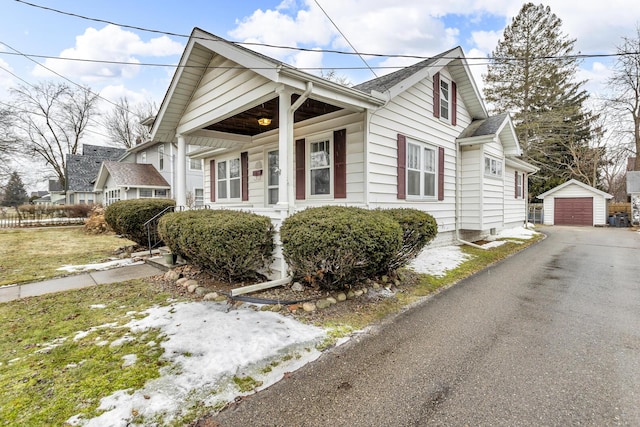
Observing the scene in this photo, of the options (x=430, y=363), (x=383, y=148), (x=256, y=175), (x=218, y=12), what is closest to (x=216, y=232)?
(x=430, y=363)

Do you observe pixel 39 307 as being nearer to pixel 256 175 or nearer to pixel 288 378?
pixel 288 378

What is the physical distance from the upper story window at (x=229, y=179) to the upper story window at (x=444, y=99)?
6.77 meters

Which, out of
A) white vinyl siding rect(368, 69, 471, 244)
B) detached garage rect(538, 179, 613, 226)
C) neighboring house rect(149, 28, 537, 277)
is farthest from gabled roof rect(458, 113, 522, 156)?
detached garage rect(538, 179, 613, 226)

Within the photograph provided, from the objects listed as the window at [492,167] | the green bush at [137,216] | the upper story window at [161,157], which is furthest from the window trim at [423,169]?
the upper story window at [161,157]

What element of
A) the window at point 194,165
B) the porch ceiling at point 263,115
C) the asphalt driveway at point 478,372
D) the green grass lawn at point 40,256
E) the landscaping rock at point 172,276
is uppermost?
the window at point 194,165

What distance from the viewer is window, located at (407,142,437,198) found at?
26.1ft

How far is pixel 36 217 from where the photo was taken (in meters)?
18.5

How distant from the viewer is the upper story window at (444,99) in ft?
Answer: 30.1

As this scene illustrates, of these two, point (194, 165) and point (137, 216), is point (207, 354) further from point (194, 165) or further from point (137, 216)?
point (194, 165)

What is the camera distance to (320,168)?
293 inches

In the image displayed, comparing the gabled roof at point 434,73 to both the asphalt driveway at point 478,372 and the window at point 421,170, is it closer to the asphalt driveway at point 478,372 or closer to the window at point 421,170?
the window at point 421,170

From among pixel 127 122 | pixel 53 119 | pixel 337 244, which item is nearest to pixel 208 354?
pixel 337 244

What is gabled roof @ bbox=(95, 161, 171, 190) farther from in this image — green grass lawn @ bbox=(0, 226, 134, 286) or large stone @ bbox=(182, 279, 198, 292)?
large stone @ bbox=(182, 279, 198, 292)

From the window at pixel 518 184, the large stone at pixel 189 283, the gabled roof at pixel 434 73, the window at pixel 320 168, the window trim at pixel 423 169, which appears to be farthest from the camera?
the window at pixel 518 184
